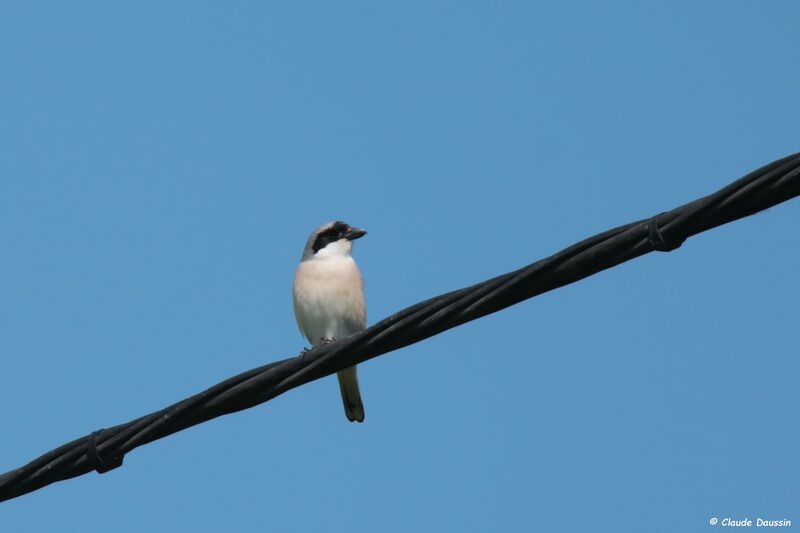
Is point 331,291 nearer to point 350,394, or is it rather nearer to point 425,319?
point 350,394

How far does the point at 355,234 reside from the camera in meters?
10.1

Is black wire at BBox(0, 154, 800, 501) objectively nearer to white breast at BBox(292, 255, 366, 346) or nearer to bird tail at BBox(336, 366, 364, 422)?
white breast at BBox(292, 255, 366, 346)

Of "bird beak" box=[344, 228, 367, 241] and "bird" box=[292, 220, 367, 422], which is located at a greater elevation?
"bird beak" box=[344, 228, 367, 241]

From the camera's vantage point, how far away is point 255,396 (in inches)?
218

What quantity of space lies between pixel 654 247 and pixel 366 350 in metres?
1.27

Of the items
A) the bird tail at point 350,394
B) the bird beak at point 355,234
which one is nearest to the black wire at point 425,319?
the bird beak at point 355,234

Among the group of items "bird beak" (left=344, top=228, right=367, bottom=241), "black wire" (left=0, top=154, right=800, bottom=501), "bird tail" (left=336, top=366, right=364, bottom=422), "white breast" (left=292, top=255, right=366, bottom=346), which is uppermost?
"bird beak" (left=344, top=228, right=367, bottom=241)

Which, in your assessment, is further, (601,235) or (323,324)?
(323,324)

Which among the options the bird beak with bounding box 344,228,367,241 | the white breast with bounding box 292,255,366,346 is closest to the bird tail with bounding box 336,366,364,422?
the white breast with bounding box 292,255,366,346

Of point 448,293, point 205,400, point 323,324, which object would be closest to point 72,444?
point 205,400

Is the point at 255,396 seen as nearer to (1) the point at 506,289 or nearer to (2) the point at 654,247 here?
(1) the point at 506,289

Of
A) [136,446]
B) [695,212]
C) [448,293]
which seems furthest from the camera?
[136,446]

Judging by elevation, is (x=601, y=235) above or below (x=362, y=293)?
below

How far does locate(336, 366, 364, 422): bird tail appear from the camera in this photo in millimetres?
10289
